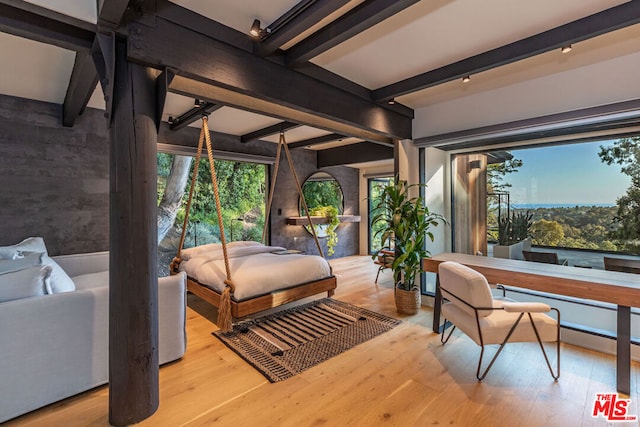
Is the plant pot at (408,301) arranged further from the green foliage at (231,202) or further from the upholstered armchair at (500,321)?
the green foliage at (231,202)

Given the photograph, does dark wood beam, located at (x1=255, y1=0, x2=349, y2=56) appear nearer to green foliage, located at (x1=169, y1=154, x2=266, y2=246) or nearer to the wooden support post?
the wooden support post

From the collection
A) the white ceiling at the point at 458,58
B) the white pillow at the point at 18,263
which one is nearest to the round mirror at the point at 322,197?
the white ceiling at the point at 458,58

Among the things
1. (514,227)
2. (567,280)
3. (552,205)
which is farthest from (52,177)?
(552,205)

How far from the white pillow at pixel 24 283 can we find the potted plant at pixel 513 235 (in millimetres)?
4321

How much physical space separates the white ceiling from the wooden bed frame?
7.41ft

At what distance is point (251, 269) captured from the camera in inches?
131

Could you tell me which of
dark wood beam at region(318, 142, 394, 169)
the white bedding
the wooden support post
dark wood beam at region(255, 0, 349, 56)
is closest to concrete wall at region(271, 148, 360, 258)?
dark wood beam at region(318, 142, 394, 169)

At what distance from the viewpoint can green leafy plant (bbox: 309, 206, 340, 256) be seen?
671 cm

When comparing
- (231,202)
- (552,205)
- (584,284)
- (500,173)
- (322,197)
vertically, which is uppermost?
(500,173)

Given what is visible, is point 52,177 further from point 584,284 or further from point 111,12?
point 584,284

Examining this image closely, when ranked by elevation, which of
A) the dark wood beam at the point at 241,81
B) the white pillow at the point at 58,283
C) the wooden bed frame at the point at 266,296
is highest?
the dark wood beam at the point at 241,81

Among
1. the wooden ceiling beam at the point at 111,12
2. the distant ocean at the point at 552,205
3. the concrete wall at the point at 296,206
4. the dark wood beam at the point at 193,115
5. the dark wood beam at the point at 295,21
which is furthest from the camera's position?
the concrete wall at the point at 296,206

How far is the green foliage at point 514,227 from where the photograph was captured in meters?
3.38

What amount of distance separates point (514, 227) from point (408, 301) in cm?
153
